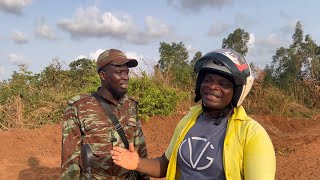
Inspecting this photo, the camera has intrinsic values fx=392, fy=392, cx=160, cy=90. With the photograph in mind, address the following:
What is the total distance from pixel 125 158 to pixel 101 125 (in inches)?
34.3

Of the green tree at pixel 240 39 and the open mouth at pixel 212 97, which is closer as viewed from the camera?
the open mouth at pixel 212 97

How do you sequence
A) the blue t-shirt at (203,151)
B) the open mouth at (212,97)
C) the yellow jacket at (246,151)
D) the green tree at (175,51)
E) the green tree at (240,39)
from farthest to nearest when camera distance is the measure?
the green tree at (240,39)
the green tree at (175,51)
the open mouth at (212,97)
the blue t-shirt at (203,151)
the yellow jacket at (246,151)

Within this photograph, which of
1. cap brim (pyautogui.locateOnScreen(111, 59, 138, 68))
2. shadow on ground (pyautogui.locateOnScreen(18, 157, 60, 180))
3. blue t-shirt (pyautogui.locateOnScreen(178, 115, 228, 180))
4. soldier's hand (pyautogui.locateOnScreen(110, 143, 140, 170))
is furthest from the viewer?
shadow on ground (pyautogui.locateOnScreen(18, 157, 60, 180))

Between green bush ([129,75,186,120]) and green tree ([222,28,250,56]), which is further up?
green tree ([222,28,250,56])

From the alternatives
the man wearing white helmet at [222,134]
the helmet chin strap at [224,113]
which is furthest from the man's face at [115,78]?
the helmet chin strap at [224,113]

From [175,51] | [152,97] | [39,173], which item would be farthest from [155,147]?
[175,51]

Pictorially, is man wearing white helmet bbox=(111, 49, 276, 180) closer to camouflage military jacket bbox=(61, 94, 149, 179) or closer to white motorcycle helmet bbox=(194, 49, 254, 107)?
white motorcycle helmet bbox=(194, 49, 254, 107)

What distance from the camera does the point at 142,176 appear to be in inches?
121

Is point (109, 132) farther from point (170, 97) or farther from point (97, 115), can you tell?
point (170, 97)

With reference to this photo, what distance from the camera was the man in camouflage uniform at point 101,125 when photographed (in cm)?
290

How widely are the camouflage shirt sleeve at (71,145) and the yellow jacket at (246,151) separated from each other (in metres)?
1.47

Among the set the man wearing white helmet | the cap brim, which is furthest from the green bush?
the man wearing white helmet

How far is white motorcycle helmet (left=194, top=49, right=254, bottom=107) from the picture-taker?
1.77m

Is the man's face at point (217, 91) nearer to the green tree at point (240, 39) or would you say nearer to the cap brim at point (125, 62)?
the cap brim at point (125, 62)
